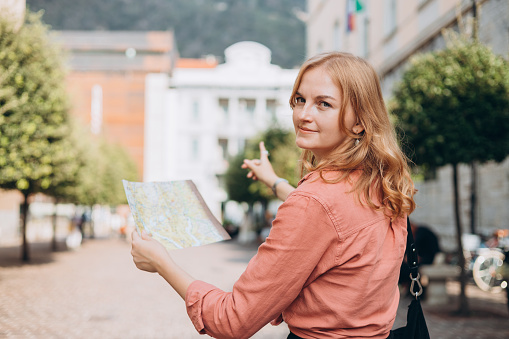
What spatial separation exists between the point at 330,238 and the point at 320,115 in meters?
0.39

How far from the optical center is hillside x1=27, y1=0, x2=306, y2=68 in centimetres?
11694

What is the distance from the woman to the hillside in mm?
111303

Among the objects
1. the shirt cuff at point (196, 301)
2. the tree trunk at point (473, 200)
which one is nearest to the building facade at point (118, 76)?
the tree trunk at point (473, 200)

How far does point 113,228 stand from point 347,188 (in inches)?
1622

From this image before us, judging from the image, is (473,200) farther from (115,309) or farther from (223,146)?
(223,146)

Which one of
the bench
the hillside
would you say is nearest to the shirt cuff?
the bench

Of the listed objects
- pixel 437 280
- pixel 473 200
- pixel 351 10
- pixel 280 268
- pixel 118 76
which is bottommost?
pixel 437 280

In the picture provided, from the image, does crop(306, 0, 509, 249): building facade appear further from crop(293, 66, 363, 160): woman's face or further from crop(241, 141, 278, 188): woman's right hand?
crop(293, 66, 363, 160): woman's face

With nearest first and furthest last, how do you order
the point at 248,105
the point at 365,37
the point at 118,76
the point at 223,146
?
the point at 365,37 → the point at 248,105 → the point at 223,146 → the point at 118,76

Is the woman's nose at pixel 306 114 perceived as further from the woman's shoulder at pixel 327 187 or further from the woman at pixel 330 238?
the woman's shoulder at pixel 327 187

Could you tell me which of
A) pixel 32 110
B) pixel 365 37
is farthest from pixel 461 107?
pixel 365 37

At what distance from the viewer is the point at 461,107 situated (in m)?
8.51

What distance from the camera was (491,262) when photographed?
35.3ft

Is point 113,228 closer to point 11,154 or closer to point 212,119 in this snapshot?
point 212,119
